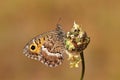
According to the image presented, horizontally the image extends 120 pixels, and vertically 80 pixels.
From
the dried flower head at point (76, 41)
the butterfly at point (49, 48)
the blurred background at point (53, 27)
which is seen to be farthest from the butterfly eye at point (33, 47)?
the blurred background at point (53, 27)

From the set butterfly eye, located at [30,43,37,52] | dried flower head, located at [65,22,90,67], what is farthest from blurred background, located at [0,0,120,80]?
dried flower head, located at [65,22,90,67]

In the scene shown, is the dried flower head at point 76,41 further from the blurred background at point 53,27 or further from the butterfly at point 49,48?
the blurred background at point 53,27

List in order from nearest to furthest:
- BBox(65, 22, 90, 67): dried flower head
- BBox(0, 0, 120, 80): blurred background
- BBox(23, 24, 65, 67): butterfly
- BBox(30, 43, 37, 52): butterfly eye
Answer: BBox(65, 22, 90, 67): dried flower head < BBox(23, 24, 65, 67): butterfly < BBox(30, 43, 37, 52): butterfly eye < BBox(0, 0, 120, 80): blurred background

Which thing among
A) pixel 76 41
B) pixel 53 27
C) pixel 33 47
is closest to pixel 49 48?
pixel 33 47

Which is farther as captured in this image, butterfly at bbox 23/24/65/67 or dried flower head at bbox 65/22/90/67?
butterfly at bbox 23/24/65/67

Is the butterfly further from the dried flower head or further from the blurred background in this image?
the blurred background

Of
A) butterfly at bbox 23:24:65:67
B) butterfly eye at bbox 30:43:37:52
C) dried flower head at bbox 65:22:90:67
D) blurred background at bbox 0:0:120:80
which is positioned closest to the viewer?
dried flower head at bbox 65:22:90:67

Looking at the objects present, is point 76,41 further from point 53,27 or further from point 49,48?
point 53,27
